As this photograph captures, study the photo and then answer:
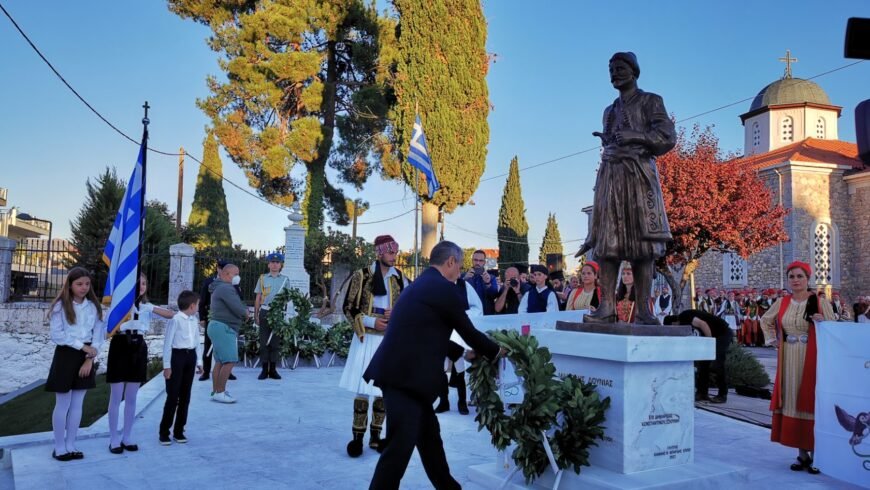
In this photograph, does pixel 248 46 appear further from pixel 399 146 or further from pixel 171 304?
pixel 171 304

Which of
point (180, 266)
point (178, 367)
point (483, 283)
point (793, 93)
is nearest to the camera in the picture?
point (178, 367)

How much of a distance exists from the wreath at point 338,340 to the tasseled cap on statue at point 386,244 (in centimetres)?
699

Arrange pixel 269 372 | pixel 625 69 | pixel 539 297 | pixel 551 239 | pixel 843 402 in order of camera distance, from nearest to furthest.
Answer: pixel 625 69
pixel 843 402
pixel 539 297
pixel 269 372
pixel 551 239

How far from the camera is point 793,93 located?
31.9 meters

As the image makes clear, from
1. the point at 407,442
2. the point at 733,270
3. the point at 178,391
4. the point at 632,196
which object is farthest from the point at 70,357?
the point at 733,270

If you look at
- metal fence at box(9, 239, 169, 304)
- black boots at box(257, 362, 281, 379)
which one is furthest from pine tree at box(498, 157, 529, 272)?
black boots at box(257, 362, 281, 379)

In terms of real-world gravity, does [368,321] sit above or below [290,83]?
below

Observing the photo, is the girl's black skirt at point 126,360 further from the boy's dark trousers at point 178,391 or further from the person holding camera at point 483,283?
the person holding camera at point 483,283

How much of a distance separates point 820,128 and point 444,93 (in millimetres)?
20425

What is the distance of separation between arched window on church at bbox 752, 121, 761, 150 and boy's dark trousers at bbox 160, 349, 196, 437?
33836mm

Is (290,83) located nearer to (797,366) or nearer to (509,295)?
(509,295)

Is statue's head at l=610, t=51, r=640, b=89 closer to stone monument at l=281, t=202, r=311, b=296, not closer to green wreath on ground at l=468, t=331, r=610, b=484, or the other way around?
green wreath on ground at l=468, t=331, r=610, b=484

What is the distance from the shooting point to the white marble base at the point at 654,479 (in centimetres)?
401

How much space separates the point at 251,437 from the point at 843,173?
3004 centimetres
